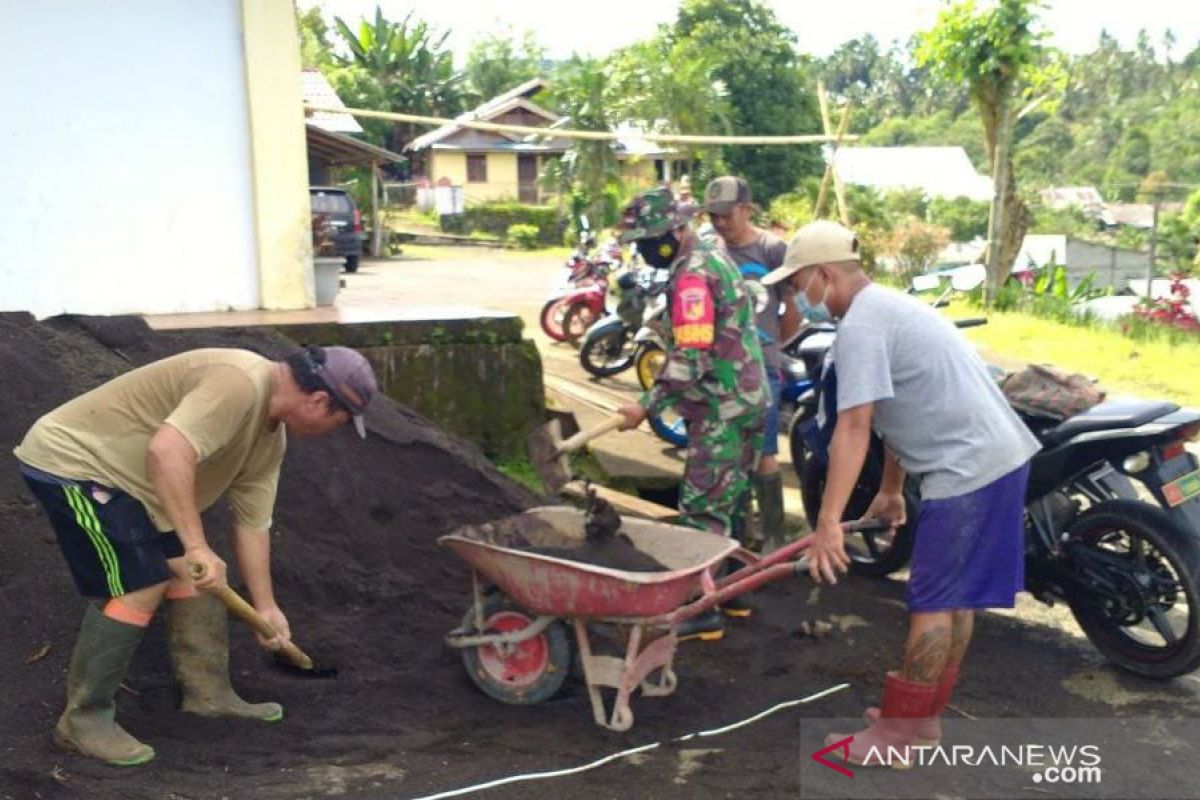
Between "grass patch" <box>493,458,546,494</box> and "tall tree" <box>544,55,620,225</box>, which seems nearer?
"grass patch" <box>493,458,546,494</box>

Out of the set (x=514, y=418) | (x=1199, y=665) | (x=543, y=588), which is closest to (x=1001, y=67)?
(x=514, y=418)

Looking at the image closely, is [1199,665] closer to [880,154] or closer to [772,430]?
[772,430]

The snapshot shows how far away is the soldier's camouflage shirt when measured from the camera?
5.21 m

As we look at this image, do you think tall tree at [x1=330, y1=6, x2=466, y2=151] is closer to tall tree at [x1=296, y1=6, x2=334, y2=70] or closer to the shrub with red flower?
tall tree at [x1=296, y1=6, x2=334, y2=70]

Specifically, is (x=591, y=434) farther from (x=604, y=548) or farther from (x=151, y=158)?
(x=151, y=158)

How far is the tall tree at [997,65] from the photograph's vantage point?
603 inches

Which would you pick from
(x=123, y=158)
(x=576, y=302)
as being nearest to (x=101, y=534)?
(x=123, y=158)

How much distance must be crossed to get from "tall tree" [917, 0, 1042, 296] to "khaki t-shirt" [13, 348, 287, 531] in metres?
13.5

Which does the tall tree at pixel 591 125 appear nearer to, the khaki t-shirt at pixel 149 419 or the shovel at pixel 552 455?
the shovel at pixel 552 455

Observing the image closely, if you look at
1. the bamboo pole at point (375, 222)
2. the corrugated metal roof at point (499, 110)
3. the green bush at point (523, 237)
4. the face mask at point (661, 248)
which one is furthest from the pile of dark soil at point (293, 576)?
the corrugated metal roof at point (499, 110)

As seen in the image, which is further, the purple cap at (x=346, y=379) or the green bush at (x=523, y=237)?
the green bush at (x=523, y=237)

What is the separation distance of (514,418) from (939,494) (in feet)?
13.3

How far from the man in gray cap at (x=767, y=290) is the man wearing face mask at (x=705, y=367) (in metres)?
0.95

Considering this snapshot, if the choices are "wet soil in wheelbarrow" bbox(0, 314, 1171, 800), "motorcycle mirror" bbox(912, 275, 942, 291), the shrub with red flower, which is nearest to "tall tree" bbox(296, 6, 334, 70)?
the shrub with red flower
